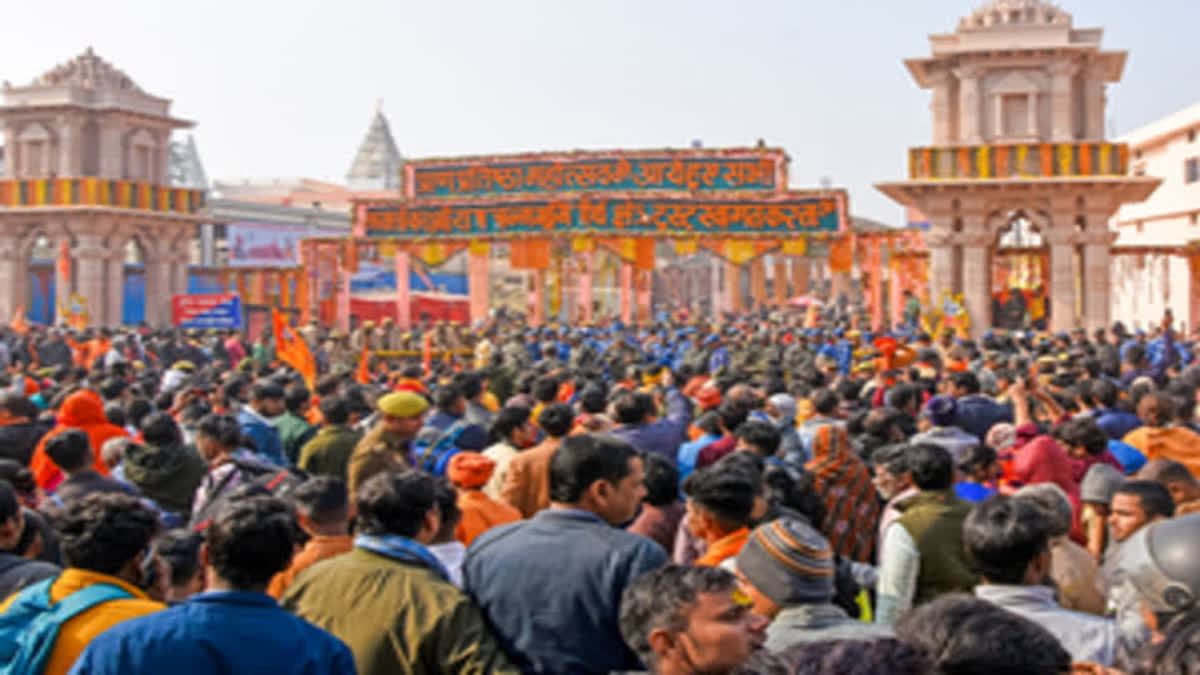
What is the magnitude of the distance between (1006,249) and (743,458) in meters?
21.4

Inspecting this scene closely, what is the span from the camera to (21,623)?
3.15 metres

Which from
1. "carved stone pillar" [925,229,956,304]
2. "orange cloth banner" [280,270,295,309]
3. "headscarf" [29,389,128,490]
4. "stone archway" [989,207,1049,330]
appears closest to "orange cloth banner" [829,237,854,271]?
"carved stone pillar" [925,229,956,304]

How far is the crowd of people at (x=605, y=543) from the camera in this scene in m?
2.73

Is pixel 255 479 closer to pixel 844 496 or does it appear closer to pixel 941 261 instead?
pixel 844 496

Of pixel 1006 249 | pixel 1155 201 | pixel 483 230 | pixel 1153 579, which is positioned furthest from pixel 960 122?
pixel 1153 579

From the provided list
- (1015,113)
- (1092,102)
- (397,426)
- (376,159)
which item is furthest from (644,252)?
(376,159)

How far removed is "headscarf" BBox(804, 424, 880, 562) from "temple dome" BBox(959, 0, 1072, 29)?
20.4 metres

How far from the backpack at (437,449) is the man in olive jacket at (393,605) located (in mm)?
2967

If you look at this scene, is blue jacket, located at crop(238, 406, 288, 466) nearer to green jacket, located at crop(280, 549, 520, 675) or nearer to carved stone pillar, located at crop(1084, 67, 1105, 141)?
green jacket, located at crop(280, 549, 520, 675)

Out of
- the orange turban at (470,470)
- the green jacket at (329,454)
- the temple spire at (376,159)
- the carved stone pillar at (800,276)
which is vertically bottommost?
the green jacket at (329,454)

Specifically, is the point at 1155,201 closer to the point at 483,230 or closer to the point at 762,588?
the point at 483,230

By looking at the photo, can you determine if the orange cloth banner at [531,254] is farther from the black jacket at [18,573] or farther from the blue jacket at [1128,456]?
the black jacket at [18,573]

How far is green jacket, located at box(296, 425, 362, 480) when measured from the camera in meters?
6.79

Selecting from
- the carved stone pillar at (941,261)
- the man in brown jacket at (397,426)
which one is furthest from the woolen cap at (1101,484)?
the carved stone pillar at (941,261)
